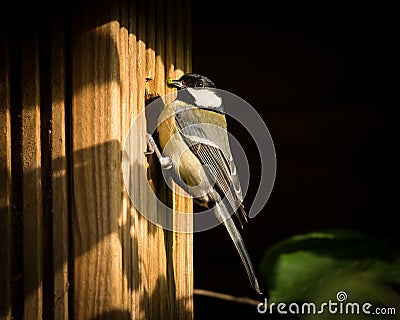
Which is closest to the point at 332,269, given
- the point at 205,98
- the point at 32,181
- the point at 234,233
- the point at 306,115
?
the point at 32,181

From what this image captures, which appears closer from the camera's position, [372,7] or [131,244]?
[131,244]

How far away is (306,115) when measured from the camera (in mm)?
3051

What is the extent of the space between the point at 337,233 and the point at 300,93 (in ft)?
6.84

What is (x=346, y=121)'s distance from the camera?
3027mm

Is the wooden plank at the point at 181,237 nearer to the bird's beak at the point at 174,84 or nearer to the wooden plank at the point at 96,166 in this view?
the bird's beak at the point at 174,84

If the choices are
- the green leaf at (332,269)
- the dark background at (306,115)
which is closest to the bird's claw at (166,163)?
the green leaf at (332,269)

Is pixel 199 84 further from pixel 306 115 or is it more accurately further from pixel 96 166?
pixel 306 115

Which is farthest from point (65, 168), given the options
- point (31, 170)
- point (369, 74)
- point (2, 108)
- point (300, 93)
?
point (369, 74)

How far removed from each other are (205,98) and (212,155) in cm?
22

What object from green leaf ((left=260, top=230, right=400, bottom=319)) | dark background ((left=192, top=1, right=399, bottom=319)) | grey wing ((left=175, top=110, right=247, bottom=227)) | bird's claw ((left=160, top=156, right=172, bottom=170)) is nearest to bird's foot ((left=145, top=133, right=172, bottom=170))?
bird's claw ((left=160, top=156, right=172, bottom=170))

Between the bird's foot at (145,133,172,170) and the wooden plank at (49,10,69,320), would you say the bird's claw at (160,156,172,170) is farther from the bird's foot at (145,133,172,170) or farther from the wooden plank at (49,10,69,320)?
the wooden plank at (49,10,69,320)

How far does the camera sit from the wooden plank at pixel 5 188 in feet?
4.87

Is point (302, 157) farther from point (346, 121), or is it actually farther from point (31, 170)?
point (31, 170)

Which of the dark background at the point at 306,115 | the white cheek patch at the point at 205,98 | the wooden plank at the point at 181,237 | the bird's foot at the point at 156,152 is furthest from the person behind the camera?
the dark background at the point at 306,115
